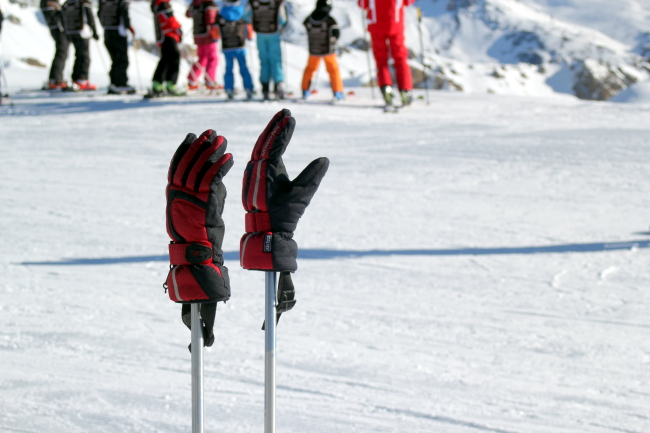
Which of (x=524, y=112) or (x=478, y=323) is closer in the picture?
(x=478, y=323)

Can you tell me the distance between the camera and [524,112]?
924 cm

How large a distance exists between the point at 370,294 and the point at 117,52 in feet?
26.4

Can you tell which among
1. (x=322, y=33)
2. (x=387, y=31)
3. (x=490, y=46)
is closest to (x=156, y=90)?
(x=322, y=33)

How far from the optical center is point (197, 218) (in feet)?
4.90

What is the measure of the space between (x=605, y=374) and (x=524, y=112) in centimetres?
680

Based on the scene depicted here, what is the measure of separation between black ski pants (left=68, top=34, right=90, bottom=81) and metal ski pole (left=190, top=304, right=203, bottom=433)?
10544mm

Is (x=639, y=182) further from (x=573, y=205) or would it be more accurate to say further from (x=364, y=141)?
(x=364, y=141)

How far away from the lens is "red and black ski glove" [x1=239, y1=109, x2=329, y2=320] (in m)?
1.48

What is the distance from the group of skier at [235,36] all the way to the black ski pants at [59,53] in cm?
2

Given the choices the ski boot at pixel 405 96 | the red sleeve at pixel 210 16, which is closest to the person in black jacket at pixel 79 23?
the red sleeve at pixel 210 16

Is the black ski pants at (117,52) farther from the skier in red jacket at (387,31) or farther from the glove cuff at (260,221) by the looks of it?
the glove cuff at (260,221)

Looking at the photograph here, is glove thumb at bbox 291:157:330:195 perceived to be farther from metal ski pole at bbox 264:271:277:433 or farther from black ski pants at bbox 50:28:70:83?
black ski pants at bbox 50:28:70:83

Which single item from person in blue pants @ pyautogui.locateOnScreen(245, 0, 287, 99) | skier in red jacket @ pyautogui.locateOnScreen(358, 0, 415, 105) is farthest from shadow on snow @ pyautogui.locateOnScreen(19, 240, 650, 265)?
person in blue pants @ pyautogui.locateOnScreen(245, 0, 287, 99)

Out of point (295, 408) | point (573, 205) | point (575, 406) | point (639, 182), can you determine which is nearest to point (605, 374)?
point (575, 406)
